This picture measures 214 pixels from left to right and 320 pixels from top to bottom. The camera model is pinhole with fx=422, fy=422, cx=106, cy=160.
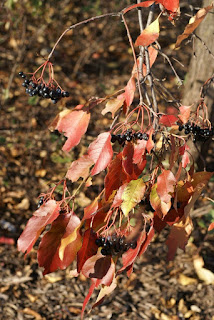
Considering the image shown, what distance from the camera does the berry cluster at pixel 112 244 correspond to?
51.1 inches

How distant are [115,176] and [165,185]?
154 mm

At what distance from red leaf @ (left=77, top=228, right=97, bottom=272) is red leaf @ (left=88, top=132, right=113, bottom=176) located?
0.22m

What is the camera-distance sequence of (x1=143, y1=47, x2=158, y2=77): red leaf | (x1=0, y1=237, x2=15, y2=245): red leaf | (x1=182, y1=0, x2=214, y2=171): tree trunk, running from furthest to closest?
(x1=0, y1=237, x2=15, y2=245): red leaf < (x1=182, y1=0, x2=214, y2=171): tree trunk < (x1=143, y1=47, x2=158, y2=77): red leaf

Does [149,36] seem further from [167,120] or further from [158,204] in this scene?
[158,204]

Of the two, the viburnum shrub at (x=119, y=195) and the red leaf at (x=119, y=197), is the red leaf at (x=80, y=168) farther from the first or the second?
the red leaf at (x=119, y=197)

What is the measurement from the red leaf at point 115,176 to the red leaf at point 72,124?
0.20 m

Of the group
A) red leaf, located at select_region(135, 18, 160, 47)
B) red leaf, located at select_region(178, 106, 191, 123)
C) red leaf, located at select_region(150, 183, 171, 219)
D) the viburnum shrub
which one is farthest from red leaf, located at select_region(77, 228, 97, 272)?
red leaf, located at select_region(135, 18, 160, 47)

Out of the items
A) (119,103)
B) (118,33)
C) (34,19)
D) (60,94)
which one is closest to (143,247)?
(119,103)

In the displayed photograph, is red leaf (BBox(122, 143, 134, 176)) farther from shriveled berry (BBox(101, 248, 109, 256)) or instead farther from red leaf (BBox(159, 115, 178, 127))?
shriveled berry (BBox(101, 248, 109, 256))

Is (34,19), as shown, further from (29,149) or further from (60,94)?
(60,94)

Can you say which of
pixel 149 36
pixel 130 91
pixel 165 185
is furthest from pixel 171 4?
pixel 165 185

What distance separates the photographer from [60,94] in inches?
61.9

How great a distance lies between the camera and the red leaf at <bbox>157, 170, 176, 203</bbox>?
122cm

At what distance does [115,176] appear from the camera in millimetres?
1278
